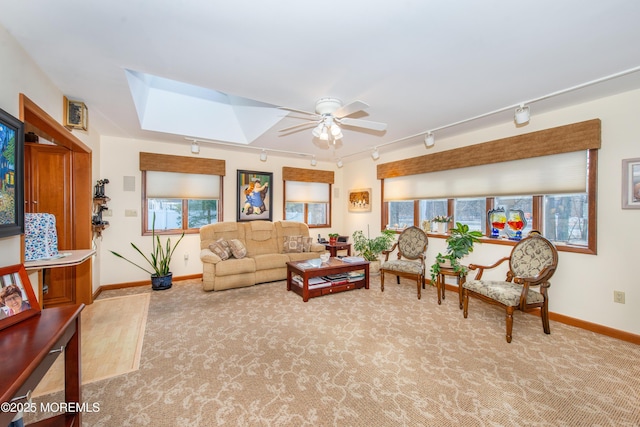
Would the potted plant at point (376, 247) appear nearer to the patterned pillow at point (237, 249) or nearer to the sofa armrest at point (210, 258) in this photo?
the patterned pillow at point (237, 249)

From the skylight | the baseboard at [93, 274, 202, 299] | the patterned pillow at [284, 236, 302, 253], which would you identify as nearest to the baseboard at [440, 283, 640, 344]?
the patterned pillow at [284, 236, 302, 253]

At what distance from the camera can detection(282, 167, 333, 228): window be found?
5887 mm

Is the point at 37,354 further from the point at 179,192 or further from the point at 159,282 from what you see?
the point at 179,192

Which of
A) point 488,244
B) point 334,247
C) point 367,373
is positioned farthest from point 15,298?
point 488,244

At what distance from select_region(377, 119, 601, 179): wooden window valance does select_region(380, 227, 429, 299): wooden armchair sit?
3.80 ft

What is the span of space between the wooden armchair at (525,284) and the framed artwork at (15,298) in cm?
369

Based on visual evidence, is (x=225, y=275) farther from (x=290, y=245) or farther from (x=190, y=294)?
(x=290, y=245)

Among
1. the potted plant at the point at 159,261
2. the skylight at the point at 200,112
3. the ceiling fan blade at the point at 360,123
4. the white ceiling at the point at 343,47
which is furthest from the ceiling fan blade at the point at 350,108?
the potted plant at the point at 159,261

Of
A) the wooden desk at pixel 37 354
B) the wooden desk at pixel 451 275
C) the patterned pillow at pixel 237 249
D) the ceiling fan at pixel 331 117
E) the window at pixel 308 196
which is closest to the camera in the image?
the wooden desk at pixel 37 354

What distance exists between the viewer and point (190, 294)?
398cm

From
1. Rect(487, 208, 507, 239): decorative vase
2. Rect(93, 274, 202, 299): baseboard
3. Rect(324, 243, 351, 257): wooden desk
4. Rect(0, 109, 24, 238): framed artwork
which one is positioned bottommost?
Rect(93, 274, 202, 299): baseboard

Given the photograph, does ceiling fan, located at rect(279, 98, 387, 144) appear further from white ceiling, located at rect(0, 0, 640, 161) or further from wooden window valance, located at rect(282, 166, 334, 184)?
wooden window valance, located at rect(282, 166, 334, 184)

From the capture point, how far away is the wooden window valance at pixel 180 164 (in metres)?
4.40

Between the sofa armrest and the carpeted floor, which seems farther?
the sofa armrest
